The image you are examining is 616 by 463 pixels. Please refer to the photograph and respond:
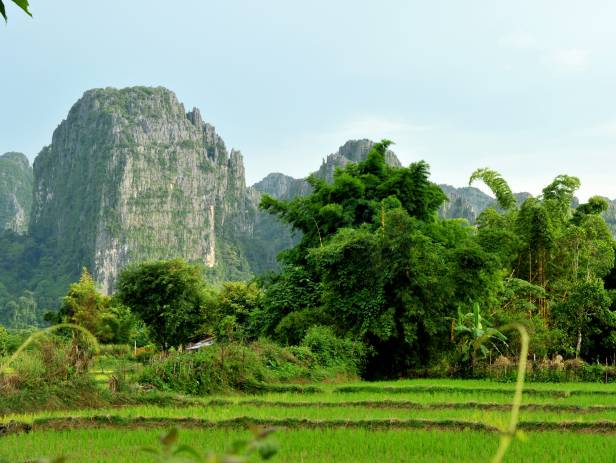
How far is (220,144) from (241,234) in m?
20.4

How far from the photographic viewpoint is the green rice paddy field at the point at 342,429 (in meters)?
7.04

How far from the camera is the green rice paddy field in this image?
277 inches

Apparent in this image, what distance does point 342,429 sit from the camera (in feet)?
27.3

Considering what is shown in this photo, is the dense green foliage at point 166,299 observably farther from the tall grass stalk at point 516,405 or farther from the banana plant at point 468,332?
the tall grass stalk at point 516,405

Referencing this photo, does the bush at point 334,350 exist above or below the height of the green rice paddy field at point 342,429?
above

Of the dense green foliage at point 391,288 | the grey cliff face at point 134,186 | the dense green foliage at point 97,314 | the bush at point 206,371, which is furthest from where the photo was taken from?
the grey cliff face at point 134,186

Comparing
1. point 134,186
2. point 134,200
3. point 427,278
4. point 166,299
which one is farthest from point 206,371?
point 134,186

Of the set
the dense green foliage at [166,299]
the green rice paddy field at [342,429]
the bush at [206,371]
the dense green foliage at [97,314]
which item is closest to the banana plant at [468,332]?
the green rice paddy field at [342,429]

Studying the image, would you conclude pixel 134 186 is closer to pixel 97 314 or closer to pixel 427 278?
pixel 97 314

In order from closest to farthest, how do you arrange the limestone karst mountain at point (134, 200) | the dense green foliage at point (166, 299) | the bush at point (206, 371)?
the bush at point (206, 371), the dense green foliage at point (166, 299), the limestone karst mountain at point (134, 200)

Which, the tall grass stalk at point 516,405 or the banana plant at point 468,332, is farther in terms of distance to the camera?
the banana plant at point 468,332

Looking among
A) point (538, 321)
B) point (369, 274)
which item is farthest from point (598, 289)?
point (369, 274)

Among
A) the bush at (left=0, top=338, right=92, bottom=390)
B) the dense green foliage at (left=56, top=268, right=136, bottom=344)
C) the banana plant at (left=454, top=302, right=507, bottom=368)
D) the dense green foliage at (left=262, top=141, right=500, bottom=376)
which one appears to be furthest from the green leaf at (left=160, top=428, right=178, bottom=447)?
the dense green foliage at (left=56, top=268, right=136, bottom=344)

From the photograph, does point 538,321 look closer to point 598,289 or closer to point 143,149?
point 598,289
